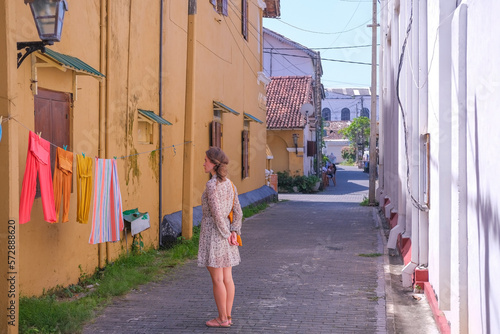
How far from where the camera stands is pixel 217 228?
243 inches

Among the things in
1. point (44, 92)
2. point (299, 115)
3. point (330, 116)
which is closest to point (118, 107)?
point (44, 92)

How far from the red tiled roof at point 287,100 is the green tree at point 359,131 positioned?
24548mm

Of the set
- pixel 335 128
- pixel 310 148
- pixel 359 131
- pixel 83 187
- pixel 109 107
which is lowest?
pixel 83 187

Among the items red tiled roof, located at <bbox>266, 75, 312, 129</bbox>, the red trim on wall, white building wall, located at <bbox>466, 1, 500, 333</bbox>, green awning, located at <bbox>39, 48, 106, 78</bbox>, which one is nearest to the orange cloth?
green awning, located at <bbox>39, 48, 106, 78</bbox>

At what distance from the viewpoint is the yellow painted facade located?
5.48 m

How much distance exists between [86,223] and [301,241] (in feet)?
19.0

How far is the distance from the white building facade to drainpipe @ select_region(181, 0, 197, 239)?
3996 millimetres

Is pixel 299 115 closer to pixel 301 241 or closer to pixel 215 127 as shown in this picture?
pixel 215 127

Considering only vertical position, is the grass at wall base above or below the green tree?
below

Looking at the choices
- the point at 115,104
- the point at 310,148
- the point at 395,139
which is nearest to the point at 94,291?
the point at 115,104

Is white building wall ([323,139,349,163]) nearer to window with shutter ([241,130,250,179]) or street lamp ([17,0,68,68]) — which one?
window with shutter ([241,130,250,179])

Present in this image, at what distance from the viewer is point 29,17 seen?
6566 mm

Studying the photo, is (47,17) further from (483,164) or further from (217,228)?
(483,164)

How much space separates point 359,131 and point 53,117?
55.7 metres
